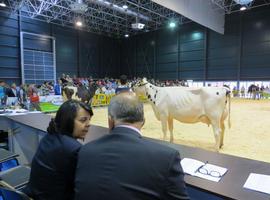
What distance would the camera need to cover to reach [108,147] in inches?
38.0

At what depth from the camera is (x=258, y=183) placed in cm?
131

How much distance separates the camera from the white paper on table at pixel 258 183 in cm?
125

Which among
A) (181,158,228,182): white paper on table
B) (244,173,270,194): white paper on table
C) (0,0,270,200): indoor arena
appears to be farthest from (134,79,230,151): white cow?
(244,173,270,194): white paper on table

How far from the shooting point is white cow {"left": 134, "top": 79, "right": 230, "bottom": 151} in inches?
163

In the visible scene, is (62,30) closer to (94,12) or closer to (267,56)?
(94,12)

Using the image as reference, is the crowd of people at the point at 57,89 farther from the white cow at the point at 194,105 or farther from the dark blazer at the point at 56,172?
the dark blazer at the point at 56,172

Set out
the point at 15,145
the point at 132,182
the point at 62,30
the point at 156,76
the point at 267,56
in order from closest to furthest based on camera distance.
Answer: the point at 132,182
the point at 15,145
the point at 267,56
the point at 62,30
the point at 156,76

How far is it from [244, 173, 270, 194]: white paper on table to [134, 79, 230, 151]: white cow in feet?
9.21

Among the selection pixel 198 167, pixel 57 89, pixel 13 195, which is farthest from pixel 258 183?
pixel 57 89

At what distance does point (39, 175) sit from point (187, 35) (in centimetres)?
2358

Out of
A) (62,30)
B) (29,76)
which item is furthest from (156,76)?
(29,76)

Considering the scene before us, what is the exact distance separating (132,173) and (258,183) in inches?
35.7

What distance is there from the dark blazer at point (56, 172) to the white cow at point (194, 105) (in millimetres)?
3377

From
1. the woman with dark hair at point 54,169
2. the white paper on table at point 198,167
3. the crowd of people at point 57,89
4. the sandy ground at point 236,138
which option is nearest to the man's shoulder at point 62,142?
the woman with dark hair at point 54,169
